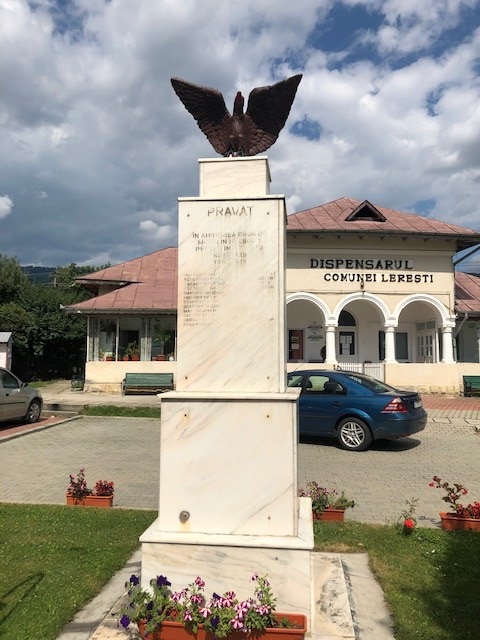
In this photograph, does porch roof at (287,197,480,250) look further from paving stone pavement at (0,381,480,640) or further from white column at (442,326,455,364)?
paving stone pavement at (0,381,480,640)

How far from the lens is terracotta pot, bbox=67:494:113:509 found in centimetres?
624

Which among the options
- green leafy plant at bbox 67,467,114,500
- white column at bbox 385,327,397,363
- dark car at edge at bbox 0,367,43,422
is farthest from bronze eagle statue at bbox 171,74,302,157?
white column at bbox 385,327,397,363

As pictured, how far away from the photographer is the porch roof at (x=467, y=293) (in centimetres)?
2169

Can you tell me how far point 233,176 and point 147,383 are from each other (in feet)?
55.0

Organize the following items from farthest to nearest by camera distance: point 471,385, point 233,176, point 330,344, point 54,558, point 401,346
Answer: point 401,346 < point 330,344 < point 471,385 < point 54,558 < point 233,176

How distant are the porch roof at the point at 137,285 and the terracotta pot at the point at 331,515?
51.6ft

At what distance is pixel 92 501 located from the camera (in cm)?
626

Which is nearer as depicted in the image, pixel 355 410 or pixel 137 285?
pixel 355 410

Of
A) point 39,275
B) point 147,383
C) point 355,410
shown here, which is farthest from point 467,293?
point 39,275

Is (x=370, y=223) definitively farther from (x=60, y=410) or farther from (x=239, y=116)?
(x=239, y=116)

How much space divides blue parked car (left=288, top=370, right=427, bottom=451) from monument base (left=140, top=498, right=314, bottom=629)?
6.86 meters

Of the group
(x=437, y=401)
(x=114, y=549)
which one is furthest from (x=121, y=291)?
(x=114, y=549)

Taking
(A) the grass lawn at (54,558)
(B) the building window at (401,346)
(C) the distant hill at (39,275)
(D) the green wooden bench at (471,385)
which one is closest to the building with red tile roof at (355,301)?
(D) the green wooden bench at (471,385)

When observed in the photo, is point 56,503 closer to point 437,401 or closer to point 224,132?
point 224,132
